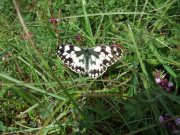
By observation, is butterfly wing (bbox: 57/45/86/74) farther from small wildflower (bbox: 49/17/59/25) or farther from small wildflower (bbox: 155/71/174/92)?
small wildflower (bbox: 155/71/174/92)

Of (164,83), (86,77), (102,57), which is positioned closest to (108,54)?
(102,57)

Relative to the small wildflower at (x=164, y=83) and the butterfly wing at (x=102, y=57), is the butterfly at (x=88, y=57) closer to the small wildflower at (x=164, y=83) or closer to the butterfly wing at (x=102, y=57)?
the butterfly wing at (x=102, y=57)

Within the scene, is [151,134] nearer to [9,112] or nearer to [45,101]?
[45,101]

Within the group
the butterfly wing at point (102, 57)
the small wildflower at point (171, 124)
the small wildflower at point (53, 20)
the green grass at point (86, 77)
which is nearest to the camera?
the small wildflower at point (171, 124)

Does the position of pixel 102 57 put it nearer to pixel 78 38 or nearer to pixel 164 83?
pixel 78 38

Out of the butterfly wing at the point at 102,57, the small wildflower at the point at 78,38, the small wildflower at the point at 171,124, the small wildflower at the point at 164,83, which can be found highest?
the small wildflower at the point at 78,38

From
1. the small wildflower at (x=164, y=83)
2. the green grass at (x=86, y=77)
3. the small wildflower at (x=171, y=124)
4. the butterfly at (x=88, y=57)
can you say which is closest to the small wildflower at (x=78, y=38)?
the green grass at (x=86, y=77)

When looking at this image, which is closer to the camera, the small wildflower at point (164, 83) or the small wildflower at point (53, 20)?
the small wildflower at point (164, 83)

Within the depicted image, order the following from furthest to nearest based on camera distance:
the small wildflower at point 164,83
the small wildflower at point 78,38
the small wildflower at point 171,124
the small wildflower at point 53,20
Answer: the small wildflower at point 53,20 → the small wildflower at point 78,38 → the small wildflower at point 164,83 → the small wildflower at point 171,124

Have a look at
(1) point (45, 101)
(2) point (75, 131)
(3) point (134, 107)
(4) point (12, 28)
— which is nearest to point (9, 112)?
(1) point (45, 101)
